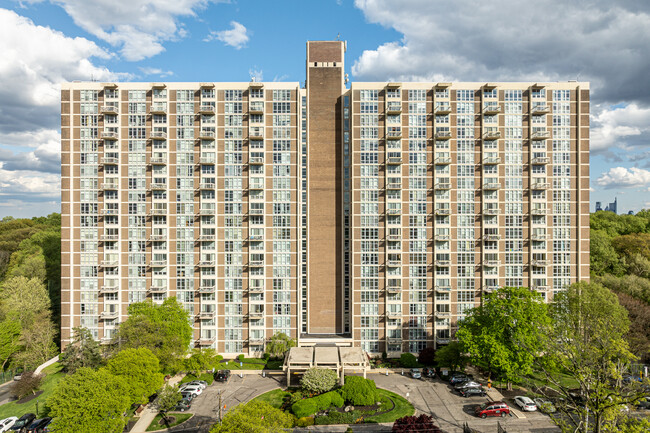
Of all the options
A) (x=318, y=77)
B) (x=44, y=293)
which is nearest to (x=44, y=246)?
(x=44, y=293)

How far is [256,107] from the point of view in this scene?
220 feet

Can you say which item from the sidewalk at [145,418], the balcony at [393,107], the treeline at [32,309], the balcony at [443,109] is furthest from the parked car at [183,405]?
the balcony at [443,109]

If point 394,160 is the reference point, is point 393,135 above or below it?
above

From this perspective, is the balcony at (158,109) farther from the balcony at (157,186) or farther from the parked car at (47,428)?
the parked car at (47,428)

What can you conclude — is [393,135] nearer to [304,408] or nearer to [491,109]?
[491,109]

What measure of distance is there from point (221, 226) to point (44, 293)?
42989mm

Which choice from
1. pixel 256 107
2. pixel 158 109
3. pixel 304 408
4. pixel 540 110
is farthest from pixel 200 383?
pixel 540 110

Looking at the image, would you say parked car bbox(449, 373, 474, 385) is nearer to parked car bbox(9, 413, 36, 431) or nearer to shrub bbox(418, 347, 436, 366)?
shrub bbox(418, 347, 436, 366)

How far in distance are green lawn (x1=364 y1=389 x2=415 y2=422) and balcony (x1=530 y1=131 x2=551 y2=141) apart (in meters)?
54.7

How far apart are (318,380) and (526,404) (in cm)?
2898

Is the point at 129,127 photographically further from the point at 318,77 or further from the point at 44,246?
the point at 44,246

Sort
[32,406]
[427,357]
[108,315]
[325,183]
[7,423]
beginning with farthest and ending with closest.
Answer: [325,183] < [108,315] < [427,357] < [32,406] < [7,423]

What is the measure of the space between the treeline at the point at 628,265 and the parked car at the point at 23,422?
77943 millimetres

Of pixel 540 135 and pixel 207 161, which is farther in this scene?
pixel 540 135
